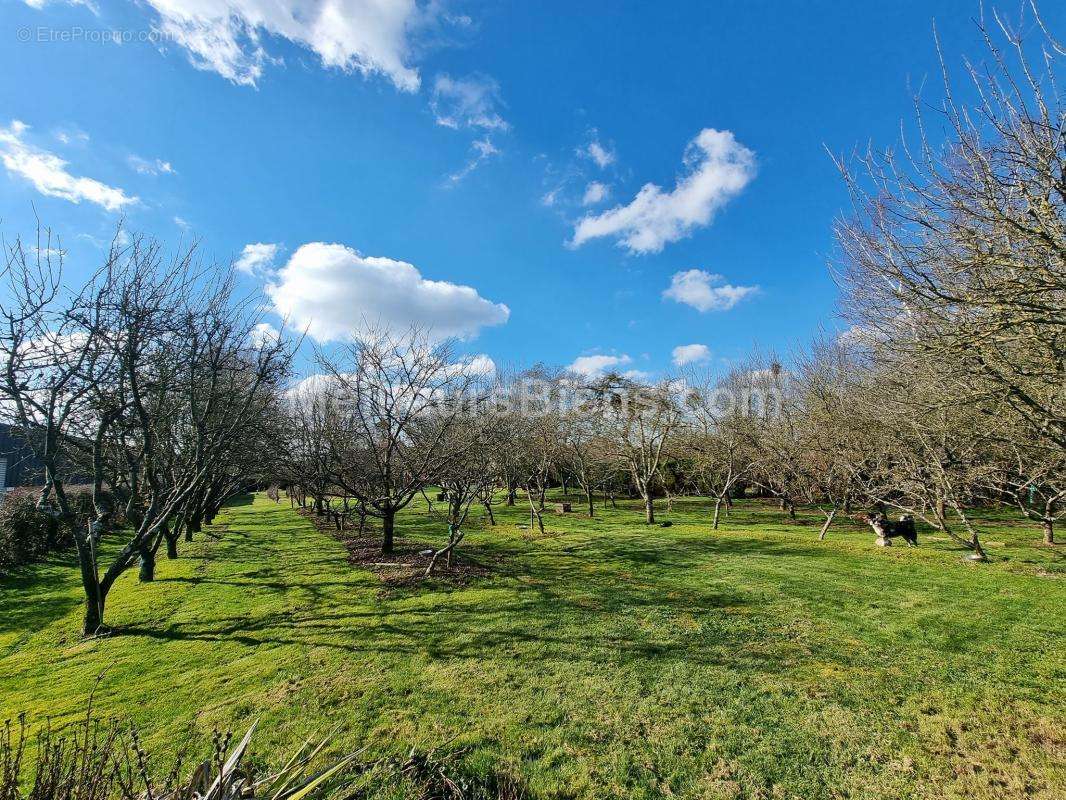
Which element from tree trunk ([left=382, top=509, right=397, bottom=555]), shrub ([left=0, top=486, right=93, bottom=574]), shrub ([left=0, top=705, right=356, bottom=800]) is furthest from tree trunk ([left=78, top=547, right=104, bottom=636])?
tree trunk ([left=382, top=509, right=397, bottom=555])

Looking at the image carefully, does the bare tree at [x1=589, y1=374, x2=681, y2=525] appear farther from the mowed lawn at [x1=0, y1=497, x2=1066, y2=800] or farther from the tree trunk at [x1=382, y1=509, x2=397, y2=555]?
the tree trunk at [x1=382, y1=509, x2=397, y2=555]

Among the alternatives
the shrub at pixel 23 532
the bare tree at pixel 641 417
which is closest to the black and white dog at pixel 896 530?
the bare tree at pixel 641 417

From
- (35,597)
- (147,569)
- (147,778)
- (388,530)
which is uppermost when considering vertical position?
(147,778)

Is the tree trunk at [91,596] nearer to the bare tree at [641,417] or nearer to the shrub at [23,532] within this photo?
the shrub at [23,532]

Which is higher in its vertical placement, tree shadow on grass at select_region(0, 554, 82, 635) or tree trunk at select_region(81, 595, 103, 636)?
tree trunk at select_region(81, 595, 103, 636)

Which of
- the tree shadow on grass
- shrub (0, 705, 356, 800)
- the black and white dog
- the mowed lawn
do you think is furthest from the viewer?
the black and white dog

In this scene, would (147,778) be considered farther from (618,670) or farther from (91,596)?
(91,596)

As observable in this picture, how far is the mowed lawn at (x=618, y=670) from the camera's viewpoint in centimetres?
362

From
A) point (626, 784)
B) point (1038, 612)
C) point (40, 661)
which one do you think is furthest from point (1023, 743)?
point (40, 661)

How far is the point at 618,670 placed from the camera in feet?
17.0

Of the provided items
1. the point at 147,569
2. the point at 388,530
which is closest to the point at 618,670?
the point at 388,530

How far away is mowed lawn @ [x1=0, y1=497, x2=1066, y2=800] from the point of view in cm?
362

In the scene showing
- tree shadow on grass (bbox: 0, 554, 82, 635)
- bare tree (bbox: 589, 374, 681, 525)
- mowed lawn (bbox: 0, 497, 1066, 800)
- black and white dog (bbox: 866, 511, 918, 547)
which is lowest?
tree shadow on grass (bbox: 0, 554, 82, 635)

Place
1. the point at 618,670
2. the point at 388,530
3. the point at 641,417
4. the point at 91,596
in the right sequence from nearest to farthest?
the point at 618,670
the point at 91,596
the point at 388,530
the point at 641,417
